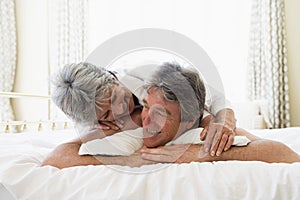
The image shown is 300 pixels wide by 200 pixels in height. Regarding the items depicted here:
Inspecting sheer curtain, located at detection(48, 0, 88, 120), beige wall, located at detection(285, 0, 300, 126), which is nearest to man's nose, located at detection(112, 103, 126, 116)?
sheer curtain, located at detection(48, 0, 88, 120)

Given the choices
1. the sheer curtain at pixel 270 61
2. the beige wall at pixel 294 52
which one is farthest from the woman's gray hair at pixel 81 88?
the beige wall at pixel 294 52

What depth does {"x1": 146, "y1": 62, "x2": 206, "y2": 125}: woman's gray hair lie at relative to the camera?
3.43 feet

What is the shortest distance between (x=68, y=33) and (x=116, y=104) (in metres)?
3.17

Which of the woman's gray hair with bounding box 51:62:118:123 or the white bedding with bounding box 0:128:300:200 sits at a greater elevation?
the woman's gray hair with bounding box 51:62:118:123

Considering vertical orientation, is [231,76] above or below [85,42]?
below

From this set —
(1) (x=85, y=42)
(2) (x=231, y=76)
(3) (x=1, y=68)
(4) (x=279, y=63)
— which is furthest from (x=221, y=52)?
(3) (x=1, y=68)

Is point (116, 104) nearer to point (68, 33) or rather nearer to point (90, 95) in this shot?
point (90, 95)

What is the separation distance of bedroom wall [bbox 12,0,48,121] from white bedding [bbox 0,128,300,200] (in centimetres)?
331

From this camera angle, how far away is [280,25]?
400 centimetres

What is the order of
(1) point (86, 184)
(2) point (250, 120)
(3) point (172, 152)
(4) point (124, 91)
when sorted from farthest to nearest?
(2) point (250, 120)
(4) point (124, 91)
(3) point (172, 152)
(1) point (86, 184)

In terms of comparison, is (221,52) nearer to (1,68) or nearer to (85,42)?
(85,42)

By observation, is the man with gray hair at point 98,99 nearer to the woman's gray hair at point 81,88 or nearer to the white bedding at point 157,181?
the woman's gray hair at point 81,88

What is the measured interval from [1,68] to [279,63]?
2.98m

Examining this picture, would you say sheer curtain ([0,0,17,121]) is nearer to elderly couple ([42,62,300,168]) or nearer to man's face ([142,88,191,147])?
elderly couple ([42,62,300,168])
